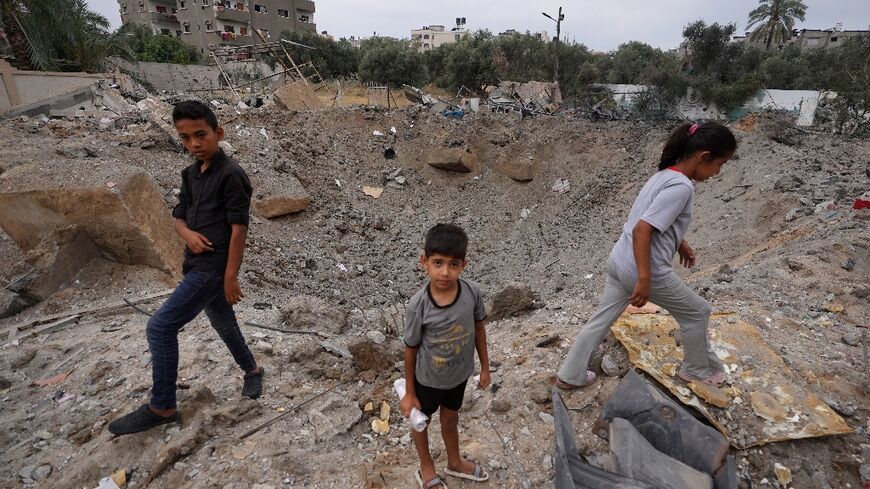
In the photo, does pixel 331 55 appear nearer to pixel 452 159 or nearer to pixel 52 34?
pixel 52 34

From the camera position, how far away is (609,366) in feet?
7.87

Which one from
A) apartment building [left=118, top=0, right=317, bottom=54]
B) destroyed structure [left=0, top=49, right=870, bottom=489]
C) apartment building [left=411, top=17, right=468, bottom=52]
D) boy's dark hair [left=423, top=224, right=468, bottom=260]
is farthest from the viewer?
apartment building [left=411, top=17, right=468, bottom=52]

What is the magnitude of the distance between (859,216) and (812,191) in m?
1.27

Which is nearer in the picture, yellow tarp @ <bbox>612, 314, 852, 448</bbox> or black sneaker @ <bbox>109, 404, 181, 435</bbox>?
yellow tarp @ <bbox>612, 314, 852, 448</bbox>

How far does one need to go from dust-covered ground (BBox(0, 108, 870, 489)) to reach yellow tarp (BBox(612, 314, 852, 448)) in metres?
0.07

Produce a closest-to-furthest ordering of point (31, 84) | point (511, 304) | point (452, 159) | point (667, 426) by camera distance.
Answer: point (667, 426) → point (511, 304) → point (452, 159) → point (31, 84)

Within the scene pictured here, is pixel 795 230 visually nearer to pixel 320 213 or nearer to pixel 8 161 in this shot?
pixel 320 213

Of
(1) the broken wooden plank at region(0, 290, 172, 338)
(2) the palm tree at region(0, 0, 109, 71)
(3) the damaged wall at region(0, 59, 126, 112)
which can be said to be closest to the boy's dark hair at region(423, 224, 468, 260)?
(1) the broken wooden plank at region(0, 290, 172, 338)

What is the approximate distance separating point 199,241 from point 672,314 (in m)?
2.26

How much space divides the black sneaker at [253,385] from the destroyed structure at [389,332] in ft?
→ 0.26

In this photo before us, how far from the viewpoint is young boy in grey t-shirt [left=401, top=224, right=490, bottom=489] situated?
1540mm

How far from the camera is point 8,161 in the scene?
5297mm

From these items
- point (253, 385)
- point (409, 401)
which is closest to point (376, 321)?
point (253, 385)

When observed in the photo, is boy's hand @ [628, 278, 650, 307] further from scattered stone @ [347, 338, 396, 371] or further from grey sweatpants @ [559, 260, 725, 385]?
scattered stone @ [347, 338, 396, 371]
